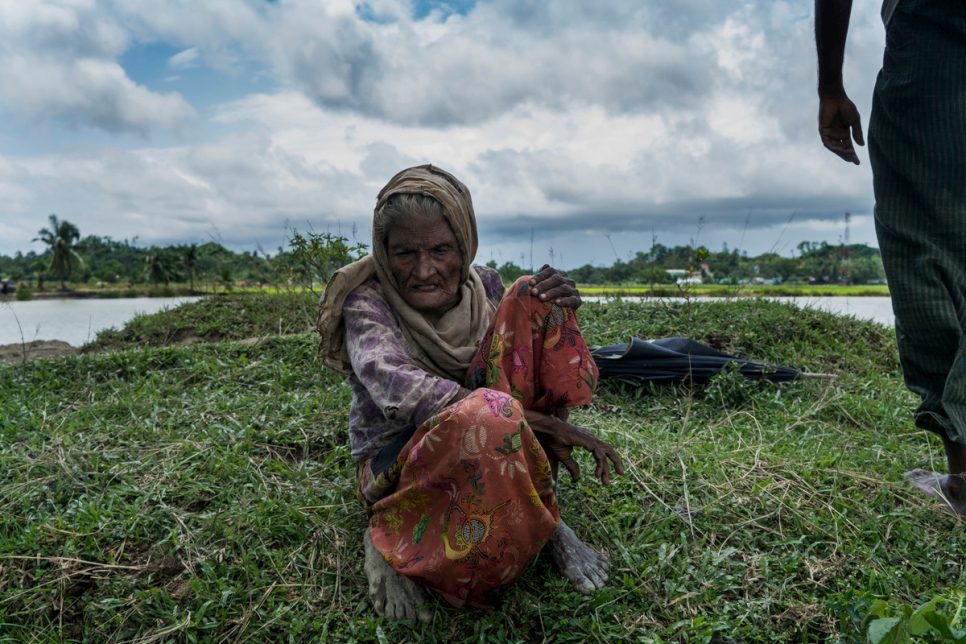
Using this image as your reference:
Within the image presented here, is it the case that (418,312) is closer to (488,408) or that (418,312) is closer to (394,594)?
(488,408)

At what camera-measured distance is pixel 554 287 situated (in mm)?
2156

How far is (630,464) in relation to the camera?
299 centimetres

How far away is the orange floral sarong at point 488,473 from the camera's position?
1.77 meters

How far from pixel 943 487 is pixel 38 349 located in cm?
833

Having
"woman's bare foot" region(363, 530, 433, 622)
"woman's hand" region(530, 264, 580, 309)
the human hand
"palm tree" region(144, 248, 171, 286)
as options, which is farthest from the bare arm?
"palm tree" region(144, 248, 171, 286)

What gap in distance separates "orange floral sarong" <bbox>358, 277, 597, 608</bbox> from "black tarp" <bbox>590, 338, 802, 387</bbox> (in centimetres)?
233

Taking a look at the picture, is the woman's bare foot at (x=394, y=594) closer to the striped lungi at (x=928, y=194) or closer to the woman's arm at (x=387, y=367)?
the woman's arm at (x=387, y=367)

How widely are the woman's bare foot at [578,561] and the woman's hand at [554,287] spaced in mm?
822

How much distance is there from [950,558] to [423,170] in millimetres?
2362

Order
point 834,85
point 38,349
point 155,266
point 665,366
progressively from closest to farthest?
point 834,85 < point 665,366 < point 38,349 < point 155,266

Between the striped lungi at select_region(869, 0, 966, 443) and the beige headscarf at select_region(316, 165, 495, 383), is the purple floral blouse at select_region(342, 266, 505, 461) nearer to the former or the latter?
the beige headscarf at select_region(316, 165, 495, 383)

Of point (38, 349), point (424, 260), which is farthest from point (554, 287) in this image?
point (38, 349)

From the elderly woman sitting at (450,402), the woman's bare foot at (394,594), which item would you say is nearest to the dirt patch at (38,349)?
the elderly woman sitting at (450,402)

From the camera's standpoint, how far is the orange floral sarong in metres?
1.77
